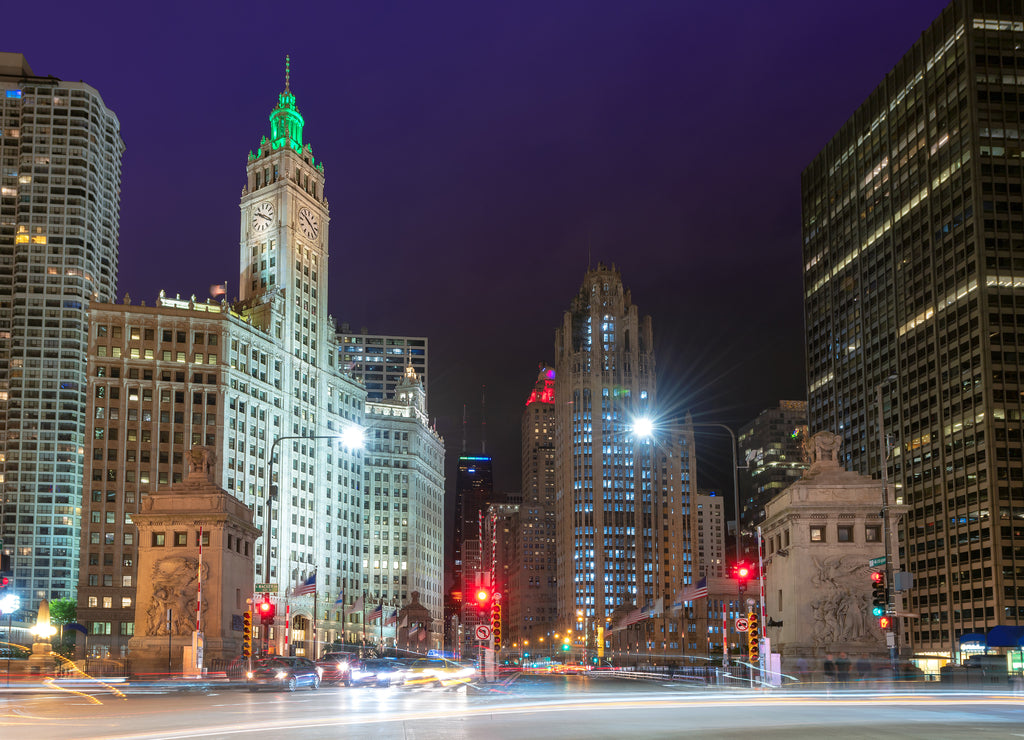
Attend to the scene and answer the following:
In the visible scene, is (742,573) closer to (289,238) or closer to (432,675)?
(432,675)

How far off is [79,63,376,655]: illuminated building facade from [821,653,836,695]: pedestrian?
7498 centimetres

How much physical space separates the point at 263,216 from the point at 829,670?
12796 cm

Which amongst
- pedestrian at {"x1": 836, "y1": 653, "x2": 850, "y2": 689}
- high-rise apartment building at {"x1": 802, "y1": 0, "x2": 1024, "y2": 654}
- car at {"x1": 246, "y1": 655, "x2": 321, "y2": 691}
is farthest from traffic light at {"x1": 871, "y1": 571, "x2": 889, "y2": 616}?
high-rise apartment building at {"x1": 802, "y1": 0, "x2": 1024, "y2": 654}

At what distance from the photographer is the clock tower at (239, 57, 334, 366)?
534 feet

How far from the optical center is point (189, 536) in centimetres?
6888

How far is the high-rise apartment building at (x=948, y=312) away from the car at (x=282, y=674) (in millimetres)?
105224

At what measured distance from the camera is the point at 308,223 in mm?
169500

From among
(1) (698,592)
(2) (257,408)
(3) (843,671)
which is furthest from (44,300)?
(3) (843,671)

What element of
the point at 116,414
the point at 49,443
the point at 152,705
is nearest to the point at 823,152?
the point at 116,414

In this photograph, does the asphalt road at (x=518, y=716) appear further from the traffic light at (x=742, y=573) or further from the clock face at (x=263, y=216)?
the clock face at (x=263, y=216)

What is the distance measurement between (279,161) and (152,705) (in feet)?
460

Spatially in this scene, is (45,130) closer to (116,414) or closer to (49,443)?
(49,443)

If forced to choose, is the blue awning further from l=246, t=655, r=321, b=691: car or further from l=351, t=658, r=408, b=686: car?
l=246, t=655, r=321, b=691: car

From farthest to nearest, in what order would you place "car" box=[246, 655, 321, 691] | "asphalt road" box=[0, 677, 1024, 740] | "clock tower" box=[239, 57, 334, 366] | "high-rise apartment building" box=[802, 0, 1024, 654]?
"clock tower" box=[239, 57, 334, 366], "high-rise apartment building" box=[802, 0, 1024, 654], "car" box=[246, 655, 321, 691], "asphalt road" box=[0, 677, 1024, 740]
